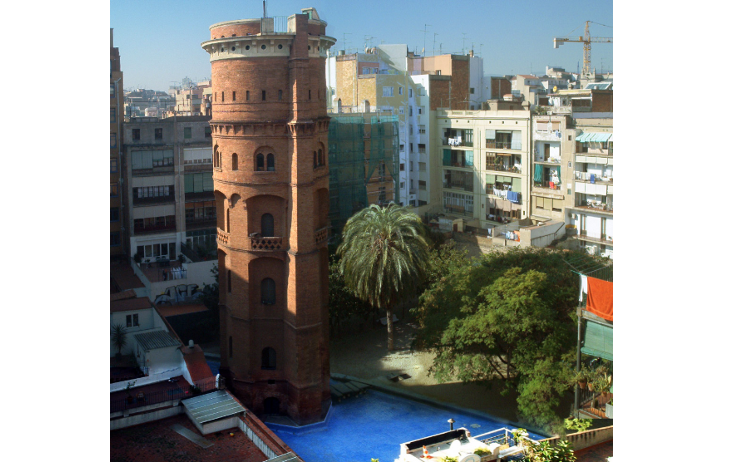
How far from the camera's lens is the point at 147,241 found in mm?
16281

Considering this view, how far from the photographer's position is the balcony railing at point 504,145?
11.9 m

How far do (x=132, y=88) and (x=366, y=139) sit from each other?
450 cm

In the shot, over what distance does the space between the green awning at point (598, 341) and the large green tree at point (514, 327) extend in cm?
47

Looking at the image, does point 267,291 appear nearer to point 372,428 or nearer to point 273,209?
point 273,209

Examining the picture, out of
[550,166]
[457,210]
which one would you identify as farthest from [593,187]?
[457,210]

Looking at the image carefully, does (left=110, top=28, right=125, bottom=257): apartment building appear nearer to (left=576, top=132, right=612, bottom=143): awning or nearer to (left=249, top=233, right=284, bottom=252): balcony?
(left=249, top=233, right=284, bottom=252): balcony

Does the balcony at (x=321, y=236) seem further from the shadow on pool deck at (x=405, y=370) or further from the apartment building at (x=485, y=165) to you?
the apartment building at (x=485, y=165)

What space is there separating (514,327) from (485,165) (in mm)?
2923

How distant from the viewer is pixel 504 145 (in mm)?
12156
